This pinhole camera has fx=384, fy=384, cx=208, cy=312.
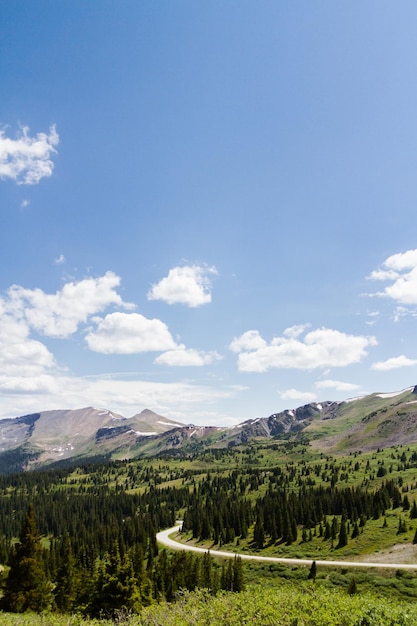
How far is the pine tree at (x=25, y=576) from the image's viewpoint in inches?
2388

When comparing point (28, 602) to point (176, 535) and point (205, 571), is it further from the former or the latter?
point (176, 535)

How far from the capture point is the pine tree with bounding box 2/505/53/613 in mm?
60656

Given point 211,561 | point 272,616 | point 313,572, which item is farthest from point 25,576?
point 211,561

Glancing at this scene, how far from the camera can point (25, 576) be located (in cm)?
6188

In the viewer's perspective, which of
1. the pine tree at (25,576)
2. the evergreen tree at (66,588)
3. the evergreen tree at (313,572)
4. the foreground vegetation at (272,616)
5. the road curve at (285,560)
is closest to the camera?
the foreground vegetation at (272,616)

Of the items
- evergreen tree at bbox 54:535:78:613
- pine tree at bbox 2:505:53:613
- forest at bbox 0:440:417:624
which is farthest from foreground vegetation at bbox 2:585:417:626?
evergreen tree at bbox 54:535:78:613

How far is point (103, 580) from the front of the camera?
62.6 m

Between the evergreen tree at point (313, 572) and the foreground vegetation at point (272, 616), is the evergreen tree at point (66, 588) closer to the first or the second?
the evergreen tree at point (313, 572)

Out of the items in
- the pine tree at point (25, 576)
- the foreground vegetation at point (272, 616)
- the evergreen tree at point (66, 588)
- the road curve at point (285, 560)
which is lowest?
the road curve at point (285, 560)

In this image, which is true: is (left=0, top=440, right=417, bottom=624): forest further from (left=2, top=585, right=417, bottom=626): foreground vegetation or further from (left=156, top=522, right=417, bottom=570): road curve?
(left=2, top=585, right=417, bottom=626): foreground vegetation

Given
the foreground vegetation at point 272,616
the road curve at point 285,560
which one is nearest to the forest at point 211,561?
the road curve at point 285,560

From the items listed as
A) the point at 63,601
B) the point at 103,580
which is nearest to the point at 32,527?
the point at 103,580

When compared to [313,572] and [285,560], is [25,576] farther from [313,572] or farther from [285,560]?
[285,560]

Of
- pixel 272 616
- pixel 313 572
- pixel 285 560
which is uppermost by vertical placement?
pixel 272 616
